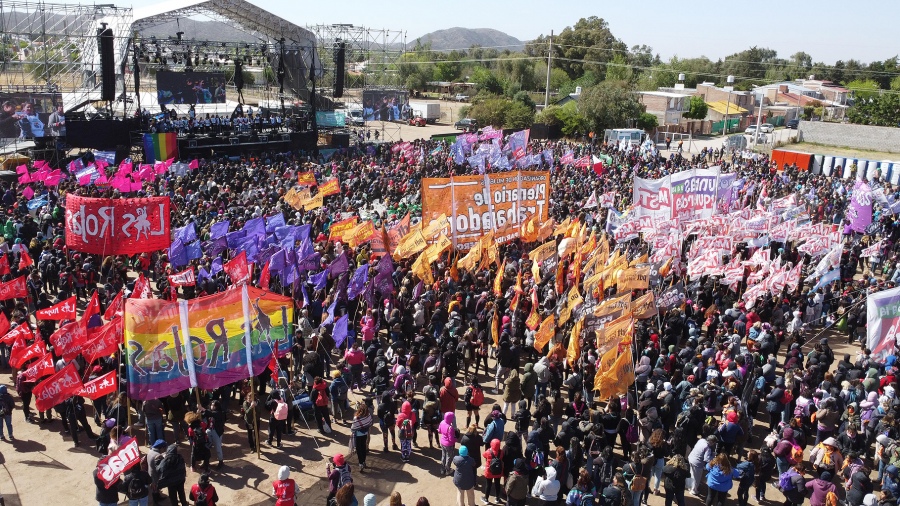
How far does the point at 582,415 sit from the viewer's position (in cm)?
995

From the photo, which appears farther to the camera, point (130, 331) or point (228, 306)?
point (228, 306)

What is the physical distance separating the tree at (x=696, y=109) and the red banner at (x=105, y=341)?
58185 millimetres

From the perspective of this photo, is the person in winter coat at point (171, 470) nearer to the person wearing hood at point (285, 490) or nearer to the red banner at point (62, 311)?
the person wearing hood at point (285, 490)

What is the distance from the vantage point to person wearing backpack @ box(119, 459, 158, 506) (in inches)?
314

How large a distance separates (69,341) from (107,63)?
82.3 ft

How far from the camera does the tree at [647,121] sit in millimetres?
55166

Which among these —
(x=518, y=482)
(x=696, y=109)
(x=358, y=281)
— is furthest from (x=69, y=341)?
(x=696, y=109)

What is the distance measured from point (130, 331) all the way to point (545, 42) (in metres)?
99.4

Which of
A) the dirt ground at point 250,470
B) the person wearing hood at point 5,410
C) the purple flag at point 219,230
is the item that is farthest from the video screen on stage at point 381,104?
the person wearing hood at point 5,410

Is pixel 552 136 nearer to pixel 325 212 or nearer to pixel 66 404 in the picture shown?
pixel 325 212

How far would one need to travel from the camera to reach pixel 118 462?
7.90 m

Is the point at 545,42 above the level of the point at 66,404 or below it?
above

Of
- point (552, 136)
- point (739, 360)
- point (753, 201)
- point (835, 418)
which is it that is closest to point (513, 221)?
point (739, 360)

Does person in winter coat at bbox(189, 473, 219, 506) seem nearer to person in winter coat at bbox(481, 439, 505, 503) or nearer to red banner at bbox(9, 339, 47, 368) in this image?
person in winter coat at bbox(481, 439, 505, 503)
